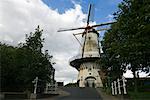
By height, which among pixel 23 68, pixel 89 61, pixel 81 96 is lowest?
pixel 81 96

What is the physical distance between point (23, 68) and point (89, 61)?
41297 mm

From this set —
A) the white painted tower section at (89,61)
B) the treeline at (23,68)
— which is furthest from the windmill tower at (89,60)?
the treeline at (23,68)

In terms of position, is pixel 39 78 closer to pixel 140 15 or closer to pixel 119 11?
pixel 119 11

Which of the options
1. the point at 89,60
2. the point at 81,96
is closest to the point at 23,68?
the point at 81,96

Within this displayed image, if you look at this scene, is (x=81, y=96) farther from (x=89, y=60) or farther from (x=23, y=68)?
(x=89, y=60)

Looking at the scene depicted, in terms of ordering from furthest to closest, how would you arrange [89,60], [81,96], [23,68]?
[89,60] → [81,96] → [23,68]

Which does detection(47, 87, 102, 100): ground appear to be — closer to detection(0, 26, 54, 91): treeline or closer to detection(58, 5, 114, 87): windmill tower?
detection(0, 26, 54, 91): treeline

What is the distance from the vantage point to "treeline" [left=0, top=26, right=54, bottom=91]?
25297mm

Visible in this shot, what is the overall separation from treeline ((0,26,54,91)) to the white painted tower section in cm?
3746

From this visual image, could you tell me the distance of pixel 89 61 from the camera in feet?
216

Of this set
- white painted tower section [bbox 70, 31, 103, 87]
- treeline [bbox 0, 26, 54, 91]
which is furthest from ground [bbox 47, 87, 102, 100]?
white painted tower section [bbox 70, 31, 103, 87]

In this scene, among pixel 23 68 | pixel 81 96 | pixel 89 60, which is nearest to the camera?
pixel 23 68

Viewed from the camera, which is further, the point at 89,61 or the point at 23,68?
the point at 89,61

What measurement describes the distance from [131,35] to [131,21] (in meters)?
1.28
